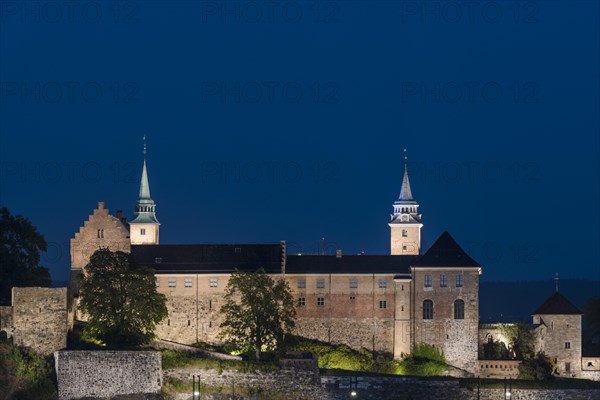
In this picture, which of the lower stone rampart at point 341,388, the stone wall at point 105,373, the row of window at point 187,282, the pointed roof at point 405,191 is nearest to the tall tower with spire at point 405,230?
the pointed roof at point 405,191

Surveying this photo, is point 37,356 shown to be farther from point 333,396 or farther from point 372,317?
point 372,317

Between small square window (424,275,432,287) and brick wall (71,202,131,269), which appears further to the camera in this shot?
brick wall (71,202,131,269)

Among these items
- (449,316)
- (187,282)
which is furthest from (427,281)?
(187,282)

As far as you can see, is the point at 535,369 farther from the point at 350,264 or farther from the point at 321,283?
the point at 321,283

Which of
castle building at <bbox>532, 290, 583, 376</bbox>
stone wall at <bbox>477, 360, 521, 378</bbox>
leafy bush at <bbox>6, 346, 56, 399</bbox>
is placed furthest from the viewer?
castle building at <bbox>532, 290, 583, 376</bbox>

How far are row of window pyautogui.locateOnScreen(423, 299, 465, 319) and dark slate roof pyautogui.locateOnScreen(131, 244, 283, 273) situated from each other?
974cm

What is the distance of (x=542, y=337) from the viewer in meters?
100

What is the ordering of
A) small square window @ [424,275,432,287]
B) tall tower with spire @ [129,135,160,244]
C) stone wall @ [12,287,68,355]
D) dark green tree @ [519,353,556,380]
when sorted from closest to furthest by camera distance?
stone wall @ [12,287,68,355] → dark green tree @ [519,353,556,380] → small square window @ [424,275,432,287] → tall tower with spire @ [129,135,160,244]

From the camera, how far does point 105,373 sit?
86.8 meters

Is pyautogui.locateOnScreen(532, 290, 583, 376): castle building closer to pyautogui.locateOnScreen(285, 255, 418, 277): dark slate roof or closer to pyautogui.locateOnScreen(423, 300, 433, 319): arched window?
pyautogui.locateOnScreen(423, 300, 433, 319): arched window

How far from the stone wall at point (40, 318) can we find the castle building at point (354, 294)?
1281 centimetres

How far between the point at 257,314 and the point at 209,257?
10096 millimetres

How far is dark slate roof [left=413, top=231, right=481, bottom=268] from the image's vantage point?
100 m

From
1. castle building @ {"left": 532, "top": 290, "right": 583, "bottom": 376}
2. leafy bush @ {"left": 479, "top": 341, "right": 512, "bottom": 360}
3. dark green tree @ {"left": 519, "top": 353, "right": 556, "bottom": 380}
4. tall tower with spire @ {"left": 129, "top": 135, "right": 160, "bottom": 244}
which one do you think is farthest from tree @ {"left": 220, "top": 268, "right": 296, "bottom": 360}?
tall tower with spire @ {"left": 129, "top": 135, "right": 160, "bottom": 244}
